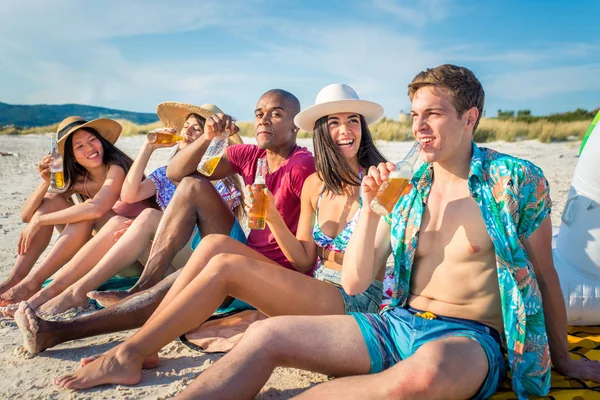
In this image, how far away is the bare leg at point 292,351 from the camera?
2.64 metres

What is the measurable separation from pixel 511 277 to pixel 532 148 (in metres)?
16.7

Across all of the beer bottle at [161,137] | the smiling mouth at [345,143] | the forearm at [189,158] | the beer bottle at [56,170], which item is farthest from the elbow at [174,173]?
the smiling mouth at [345,143]

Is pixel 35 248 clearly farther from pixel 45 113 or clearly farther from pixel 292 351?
pixel 45 113

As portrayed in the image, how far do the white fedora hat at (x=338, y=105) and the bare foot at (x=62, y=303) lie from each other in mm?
2282

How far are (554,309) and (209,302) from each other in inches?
73.6

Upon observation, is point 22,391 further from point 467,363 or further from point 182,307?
point 467,363

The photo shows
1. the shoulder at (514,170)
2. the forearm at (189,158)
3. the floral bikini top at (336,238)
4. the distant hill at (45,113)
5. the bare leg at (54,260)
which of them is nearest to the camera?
the shoulder at (514,170)

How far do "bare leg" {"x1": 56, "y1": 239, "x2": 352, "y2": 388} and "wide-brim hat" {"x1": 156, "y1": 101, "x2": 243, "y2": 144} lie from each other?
8.85ft

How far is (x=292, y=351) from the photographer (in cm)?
272

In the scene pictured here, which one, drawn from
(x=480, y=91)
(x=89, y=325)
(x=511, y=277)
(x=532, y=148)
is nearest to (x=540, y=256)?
(x=511, y=277)

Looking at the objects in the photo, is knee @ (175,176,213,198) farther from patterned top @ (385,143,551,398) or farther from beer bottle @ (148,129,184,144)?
patterned top @ (385,143,551,398)

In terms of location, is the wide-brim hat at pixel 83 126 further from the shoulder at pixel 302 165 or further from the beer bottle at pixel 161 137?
the shoulder at pixel 302 165

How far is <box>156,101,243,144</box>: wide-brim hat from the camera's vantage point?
18.5 ft

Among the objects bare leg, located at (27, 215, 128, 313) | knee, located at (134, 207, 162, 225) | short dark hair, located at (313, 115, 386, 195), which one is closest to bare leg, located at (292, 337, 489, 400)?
short dark hair, located at (313, 115, 386, 195)
